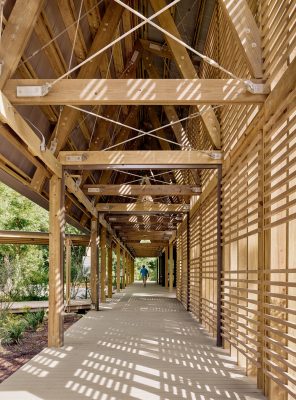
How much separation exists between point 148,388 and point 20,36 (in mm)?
3464

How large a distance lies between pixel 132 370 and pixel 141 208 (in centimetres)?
640

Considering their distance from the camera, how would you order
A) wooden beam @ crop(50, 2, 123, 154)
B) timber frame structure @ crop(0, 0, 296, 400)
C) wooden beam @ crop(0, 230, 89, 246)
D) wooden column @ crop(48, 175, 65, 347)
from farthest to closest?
1. wooden beam @ crop(0, 230, 89, 246)
2. wooden column @ crop(48, 175, 65, 347)
3. wooden beam @ crop(50, 2, 123, 154)
4. timber frame structure @ crop(0, 0, 296, 400)

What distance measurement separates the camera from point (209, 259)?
8922 mm

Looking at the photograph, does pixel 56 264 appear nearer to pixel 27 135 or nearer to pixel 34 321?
pixel 27 135

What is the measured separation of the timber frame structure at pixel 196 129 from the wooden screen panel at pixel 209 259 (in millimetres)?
88

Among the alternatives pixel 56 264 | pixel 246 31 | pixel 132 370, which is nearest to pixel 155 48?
pixel 56 264

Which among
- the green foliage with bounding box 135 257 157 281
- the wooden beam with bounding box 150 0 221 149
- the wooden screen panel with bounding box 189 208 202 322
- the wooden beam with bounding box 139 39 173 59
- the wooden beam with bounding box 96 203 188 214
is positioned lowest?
the green foliage with bounding box 135 257 157 281

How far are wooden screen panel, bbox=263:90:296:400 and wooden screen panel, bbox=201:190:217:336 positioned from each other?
353 centimetres

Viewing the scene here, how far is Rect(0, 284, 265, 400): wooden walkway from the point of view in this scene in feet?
15.1

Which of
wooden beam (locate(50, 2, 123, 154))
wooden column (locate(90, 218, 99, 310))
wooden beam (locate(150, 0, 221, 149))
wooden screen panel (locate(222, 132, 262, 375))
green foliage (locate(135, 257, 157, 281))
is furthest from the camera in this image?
green foliage (locate(135, 257, 157, 281))

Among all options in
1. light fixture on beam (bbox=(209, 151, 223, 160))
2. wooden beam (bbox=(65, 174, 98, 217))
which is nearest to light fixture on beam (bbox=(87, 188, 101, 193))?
wooden beam (bbox=(65, 174, 98, 217))

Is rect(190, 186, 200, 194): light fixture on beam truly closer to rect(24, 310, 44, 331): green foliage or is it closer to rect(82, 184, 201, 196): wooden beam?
rect(82, 184, 201, 196): wooden beam

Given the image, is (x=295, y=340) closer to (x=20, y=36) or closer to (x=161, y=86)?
(x=161, y=86)

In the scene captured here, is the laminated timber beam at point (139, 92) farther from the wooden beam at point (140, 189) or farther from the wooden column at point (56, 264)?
the wooden beam at point (140, 189)
